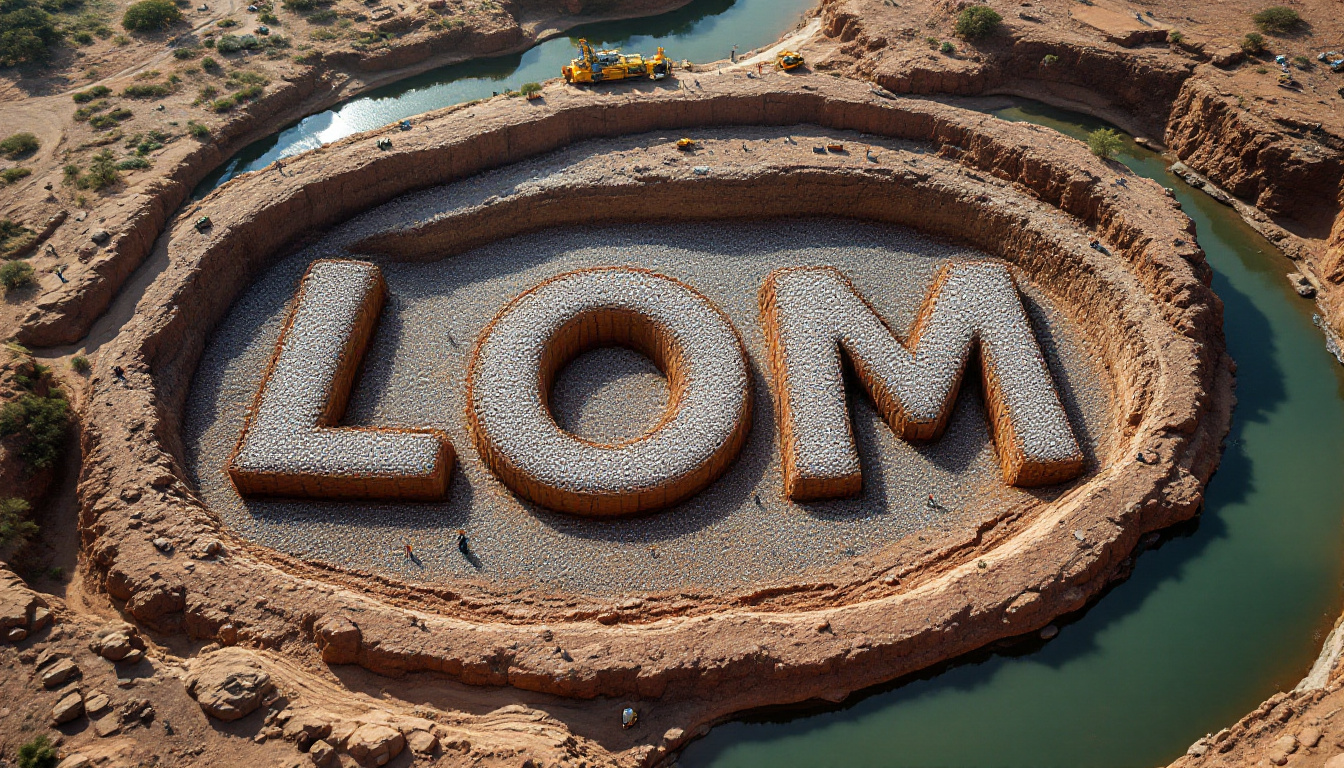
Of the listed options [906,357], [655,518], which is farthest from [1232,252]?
[655,518]

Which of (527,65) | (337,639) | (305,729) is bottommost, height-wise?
(305,729)

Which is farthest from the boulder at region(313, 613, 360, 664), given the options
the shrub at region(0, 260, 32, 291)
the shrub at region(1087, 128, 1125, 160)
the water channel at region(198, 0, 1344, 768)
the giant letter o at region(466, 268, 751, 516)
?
the shrub at region(1087, 128, 1125, 160)

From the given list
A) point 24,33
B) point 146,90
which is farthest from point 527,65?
point 24,33

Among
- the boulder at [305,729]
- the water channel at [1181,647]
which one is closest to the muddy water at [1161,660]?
the water channel at [1181,647]

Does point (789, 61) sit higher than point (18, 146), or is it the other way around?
point (789, 61)

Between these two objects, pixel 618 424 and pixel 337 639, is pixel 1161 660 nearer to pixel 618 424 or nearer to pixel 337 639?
pixel 618 424

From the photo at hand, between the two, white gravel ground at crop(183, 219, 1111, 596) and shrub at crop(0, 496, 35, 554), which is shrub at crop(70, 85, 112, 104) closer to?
white gravel ground at crop(183, 219, 1111, 596)
